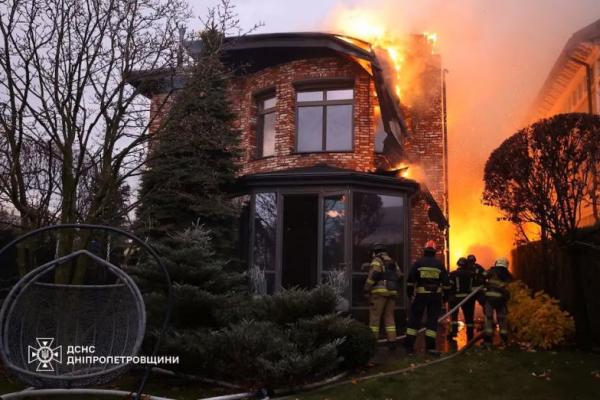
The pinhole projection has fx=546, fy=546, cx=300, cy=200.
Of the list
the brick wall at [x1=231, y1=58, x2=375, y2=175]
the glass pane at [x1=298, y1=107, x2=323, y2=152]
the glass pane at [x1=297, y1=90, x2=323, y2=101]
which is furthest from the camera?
the glass pane at [x1=297, y1=90, x2=323, y2=101]

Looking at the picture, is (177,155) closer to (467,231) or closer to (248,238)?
(248,238)

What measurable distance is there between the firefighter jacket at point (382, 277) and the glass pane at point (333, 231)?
2.55 m

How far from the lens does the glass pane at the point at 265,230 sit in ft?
42.8

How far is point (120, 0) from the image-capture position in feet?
27.6

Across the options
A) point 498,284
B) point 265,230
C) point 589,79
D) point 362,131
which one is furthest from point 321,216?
point 589,79

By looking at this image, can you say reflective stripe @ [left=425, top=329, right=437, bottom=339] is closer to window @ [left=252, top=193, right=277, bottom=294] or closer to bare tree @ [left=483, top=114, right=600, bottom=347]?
bare tree @ [left=483, top=114, right=600, bottom=347]

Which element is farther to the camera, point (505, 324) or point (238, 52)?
point (238, 52)

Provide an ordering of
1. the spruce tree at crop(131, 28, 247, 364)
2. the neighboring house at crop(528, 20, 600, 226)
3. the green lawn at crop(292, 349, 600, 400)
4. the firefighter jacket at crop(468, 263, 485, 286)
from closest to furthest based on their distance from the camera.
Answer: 1. the green lawn at crop(292, 349, 600, 400)
2. the spruce tree at crop(131, 28, 247, 364)
3. the firefighter jacket at crop(468, 263, 485, 286)
4. the neighboring house at crop(528, 20, 600, 226)

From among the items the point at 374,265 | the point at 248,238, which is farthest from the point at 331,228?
the point at 374,265

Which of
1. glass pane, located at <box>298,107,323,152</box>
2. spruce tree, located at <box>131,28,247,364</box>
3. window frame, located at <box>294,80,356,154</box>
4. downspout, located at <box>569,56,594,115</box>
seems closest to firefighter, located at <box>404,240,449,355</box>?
spruce tree, located at <box>131,28,247,364</box>

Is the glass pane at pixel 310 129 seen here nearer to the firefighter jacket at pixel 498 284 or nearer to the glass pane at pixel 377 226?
the glass pane at pixel 377 226

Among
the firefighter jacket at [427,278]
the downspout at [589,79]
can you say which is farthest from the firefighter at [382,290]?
the downspout at [589,79]

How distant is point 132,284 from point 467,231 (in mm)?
16323

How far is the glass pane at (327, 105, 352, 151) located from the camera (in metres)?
14.6
